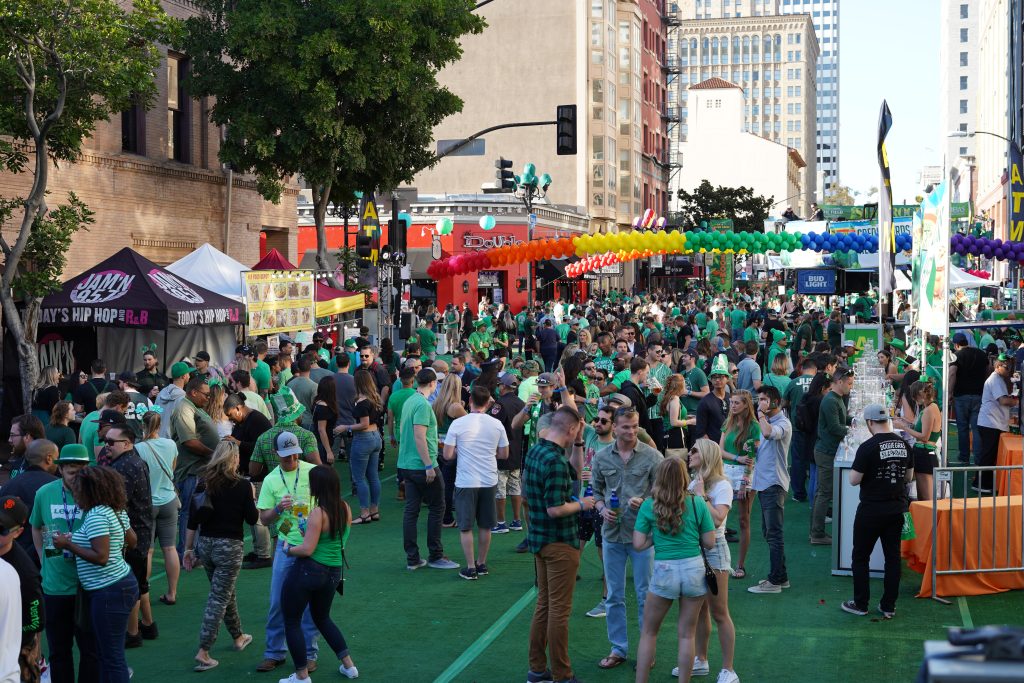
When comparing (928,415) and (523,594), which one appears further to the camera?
(928,415)

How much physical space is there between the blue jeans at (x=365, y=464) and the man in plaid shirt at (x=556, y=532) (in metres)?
5.37

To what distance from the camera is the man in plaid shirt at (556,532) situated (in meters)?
7.63

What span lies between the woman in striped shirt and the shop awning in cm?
1528

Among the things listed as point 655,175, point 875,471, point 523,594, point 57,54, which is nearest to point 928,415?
point 875,471

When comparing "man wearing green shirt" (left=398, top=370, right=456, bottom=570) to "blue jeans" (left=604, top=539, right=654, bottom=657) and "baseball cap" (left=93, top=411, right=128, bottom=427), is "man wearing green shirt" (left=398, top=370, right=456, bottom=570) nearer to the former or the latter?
"baseball cap" (left=93, top=411, right=128, bottom=427)

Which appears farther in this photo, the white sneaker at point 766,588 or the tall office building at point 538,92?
the tall office building at point 538,92

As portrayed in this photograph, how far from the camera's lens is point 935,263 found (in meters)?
10.9

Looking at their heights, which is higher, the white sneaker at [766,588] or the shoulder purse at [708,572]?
the shoulder purse at [708,572]

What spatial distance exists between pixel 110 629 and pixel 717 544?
3782mm

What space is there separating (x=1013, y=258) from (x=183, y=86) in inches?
681

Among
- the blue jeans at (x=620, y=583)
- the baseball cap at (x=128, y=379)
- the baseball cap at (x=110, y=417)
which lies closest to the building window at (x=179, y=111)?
the baseball cap at (x=128, y=379)

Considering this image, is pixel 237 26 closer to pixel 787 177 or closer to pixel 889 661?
pixel 889 661

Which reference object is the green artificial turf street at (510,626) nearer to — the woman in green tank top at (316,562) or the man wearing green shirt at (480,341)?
the woman in green tank top at (316,562)

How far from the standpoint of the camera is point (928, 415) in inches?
446
